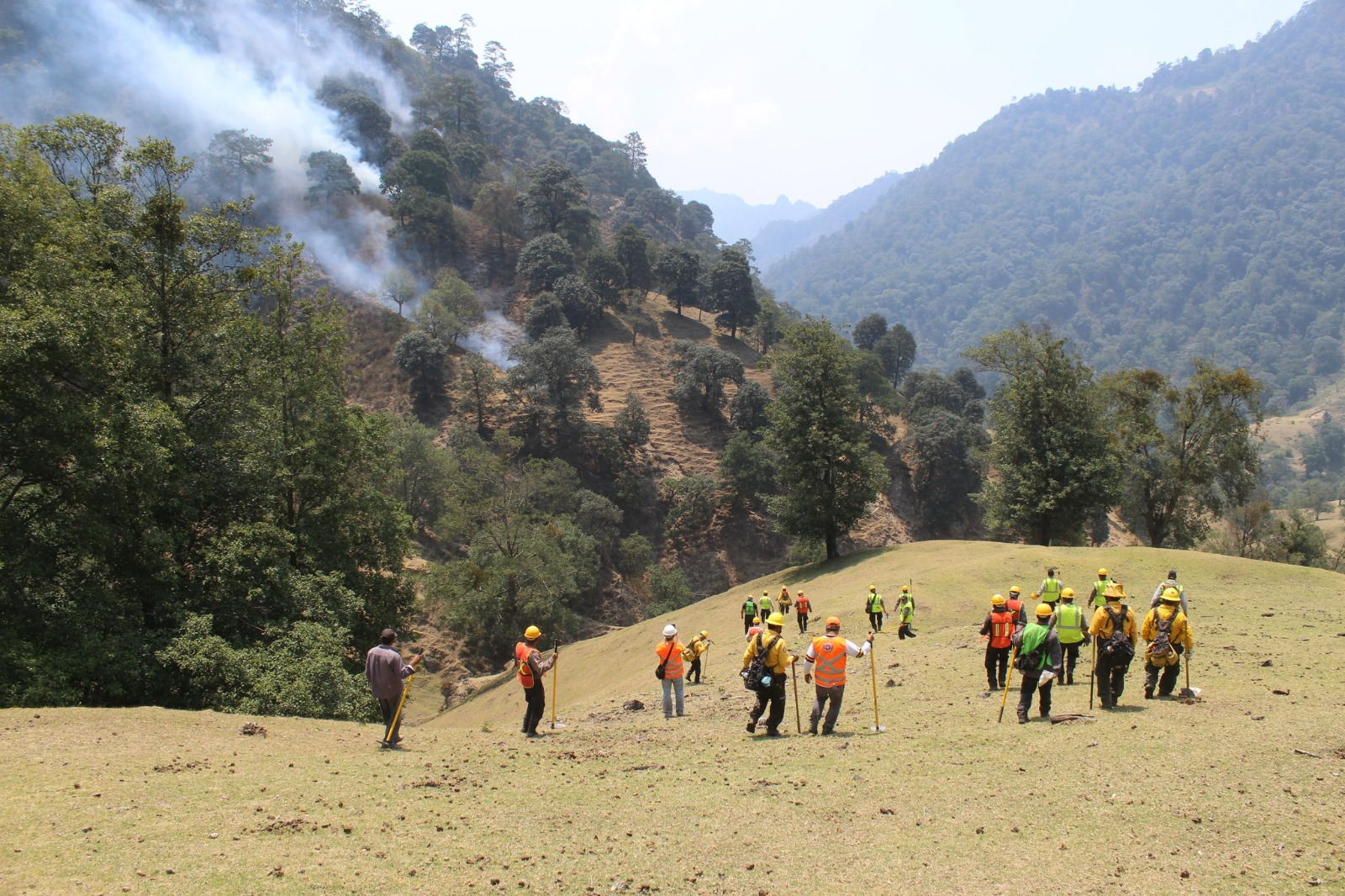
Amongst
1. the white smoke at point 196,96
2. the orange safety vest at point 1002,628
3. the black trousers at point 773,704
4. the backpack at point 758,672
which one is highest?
the white smoke at point 196,96

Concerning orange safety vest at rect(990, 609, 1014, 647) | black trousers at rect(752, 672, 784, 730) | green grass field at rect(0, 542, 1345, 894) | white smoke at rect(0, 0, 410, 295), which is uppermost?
white smoke at rect(0, 0, 410, 295)

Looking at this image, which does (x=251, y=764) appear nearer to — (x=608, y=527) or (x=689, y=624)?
(x=689, y=624)

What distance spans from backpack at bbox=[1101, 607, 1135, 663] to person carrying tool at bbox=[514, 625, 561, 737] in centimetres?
949

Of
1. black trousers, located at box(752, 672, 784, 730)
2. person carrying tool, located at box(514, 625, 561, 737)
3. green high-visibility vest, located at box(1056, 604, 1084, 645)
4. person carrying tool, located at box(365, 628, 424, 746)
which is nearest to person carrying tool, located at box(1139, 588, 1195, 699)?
green high-visibility vest, located at box(1056, 604, 1084, 645)

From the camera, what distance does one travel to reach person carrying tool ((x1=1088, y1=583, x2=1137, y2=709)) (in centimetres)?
1256

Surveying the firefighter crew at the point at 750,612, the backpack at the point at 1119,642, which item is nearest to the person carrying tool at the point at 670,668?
the backpack at the point at 1119,642

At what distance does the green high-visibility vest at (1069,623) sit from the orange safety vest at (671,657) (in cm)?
734

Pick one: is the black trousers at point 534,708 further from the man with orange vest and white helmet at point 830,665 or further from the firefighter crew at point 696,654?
the firefighter crew at point 696,654

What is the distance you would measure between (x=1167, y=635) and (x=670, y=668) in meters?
9.08

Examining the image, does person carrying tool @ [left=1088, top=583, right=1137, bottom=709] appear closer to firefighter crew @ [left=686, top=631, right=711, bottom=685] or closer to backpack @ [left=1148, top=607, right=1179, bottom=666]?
backpack @ [left=1148, top=607, right=1179, bottom=666]

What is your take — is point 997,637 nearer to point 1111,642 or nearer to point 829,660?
point 1111,642

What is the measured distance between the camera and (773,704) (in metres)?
13.1

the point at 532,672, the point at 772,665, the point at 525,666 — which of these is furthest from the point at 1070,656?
the point at 525,666

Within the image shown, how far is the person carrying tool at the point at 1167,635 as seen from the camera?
42.0ft
